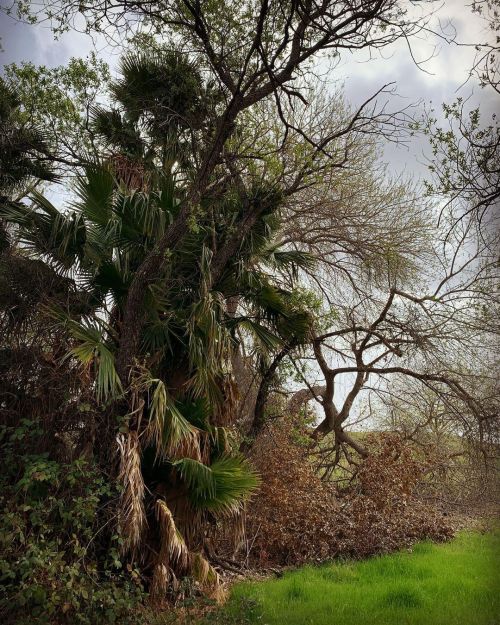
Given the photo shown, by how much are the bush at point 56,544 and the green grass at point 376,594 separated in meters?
1.17

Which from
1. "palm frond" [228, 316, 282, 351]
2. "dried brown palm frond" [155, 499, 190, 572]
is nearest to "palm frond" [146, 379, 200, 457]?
"dried brown palm frond" [155, 499, 190, 572]

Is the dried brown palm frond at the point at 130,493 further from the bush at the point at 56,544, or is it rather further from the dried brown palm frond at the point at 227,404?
the dried brown palm frond at the point at 227,404

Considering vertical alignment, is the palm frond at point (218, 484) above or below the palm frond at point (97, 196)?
below

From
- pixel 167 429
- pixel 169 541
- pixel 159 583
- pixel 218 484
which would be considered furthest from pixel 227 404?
pixel 159 583

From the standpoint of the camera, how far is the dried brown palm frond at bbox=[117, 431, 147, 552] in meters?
6.63

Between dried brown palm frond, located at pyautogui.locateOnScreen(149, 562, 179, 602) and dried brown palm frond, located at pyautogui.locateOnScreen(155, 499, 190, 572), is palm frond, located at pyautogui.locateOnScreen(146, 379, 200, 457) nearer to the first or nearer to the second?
dried brown palm frond, located at pyautogui.locateOnScreen(155, 499, 190, 572)

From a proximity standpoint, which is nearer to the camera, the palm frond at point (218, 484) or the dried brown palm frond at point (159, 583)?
the dried brown palm frond at point (159, 583)

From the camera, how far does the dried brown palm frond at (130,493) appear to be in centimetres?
663

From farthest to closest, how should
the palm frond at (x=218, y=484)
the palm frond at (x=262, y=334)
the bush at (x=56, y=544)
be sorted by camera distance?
the palm frond at (x=262, y=334)
the palm frond at (x=218, y=484)
the bush at (x=56, y=544)

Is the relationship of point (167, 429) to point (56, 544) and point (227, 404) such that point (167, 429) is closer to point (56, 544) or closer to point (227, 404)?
point (227, 404)

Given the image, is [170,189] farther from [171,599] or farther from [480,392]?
[480,392]

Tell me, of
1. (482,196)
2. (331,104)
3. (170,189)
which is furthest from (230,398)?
(331,104)

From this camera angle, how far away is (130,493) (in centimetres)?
671

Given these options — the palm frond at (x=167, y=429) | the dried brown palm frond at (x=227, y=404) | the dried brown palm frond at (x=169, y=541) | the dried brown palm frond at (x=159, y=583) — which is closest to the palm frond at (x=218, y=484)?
the palm frond at (x=167, y=429)
